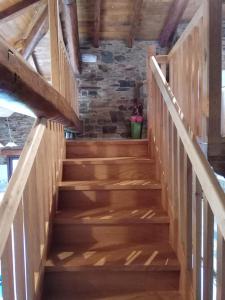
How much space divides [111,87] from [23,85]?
5.13 m

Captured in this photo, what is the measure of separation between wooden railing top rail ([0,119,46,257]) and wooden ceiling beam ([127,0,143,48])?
158 inches

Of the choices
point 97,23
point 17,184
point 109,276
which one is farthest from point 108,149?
point 97,23

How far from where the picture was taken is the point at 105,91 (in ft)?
21.0

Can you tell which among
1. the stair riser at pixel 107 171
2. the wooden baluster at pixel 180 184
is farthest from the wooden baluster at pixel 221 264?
the stair riser at pixel 107 171

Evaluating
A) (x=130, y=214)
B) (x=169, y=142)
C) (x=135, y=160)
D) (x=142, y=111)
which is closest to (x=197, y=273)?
(x=130, y=214)

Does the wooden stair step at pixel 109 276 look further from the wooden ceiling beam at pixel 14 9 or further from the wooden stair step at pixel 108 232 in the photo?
the wooden ceiling beam at pixel 14 9

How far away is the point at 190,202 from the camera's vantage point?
1777mm

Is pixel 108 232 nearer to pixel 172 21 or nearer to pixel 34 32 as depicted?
pixel 34 32

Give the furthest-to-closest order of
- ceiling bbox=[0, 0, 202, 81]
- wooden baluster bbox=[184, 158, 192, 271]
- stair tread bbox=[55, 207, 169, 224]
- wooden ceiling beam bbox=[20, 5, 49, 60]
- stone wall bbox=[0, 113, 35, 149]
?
stone wall bbox=[0, 113, 35, 149] → ceiling bbox=[0, 0, 202, 81] → wooden ceiling beam bbox=[20, 5, 49, 60] → stair tread bbox=[55, 207, 169, 224] → wooden baluster bbox=[184, 158, 192, 271]

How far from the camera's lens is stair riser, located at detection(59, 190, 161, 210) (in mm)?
2621

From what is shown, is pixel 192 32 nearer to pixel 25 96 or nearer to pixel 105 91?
pixel 25 96

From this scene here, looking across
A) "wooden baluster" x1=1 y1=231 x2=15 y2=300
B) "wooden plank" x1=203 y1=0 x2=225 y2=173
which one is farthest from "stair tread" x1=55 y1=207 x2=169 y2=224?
"wooden baluster" x1=1 y1=231 x2=15 y2=300

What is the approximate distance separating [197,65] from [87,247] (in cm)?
148

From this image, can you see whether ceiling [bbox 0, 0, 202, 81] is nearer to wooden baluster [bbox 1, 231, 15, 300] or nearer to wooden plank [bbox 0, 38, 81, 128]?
wooden plank [bbox 0, 38, 81, 128]
